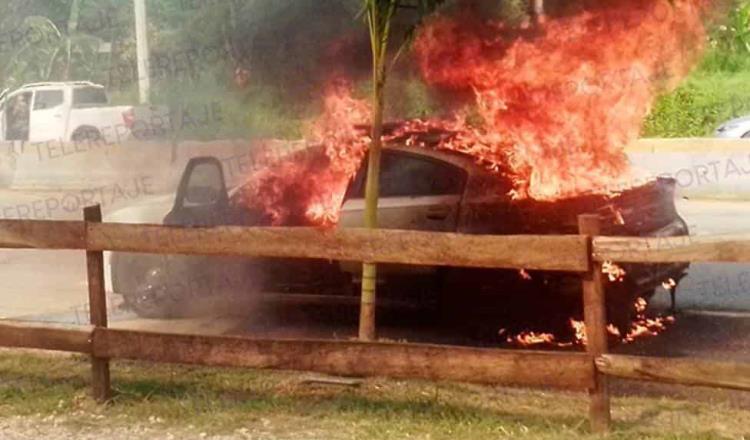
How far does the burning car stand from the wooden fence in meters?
1.74

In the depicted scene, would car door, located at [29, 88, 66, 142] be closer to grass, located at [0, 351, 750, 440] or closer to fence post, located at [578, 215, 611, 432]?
grass, located at [0, 351, 750, 440]

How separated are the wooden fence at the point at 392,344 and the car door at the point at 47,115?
61.7 ft

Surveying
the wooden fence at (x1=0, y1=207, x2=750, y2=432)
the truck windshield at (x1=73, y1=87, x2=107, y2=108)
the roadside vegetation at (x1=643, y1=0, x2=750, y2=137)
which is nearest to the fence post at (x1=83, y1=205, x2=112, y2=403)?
the wooden fence at (x1=0, y1=207, x2=750, y2=432)

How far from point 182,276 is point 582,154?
3300mm

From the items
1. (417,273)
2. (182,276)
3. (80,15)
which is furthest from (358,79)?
(80,15)

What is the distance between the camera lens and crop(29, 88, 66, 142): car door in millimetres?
24562

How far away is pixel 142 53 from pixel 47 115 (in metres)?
7.58

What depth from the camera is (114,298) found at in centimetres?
1028

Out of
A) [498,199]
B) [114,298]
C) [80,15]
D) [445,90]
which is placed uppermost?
[80,15]

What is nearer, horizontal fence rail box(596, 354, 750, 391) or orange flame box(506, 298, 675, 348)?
horizontal fence rail box(596, 354, 750, 391)

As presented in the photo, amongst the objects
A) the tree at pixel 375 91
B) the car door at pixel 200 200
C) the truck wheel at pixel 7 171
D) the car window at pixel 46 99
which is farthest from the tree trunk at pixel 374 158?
the car window at pixel 46 99

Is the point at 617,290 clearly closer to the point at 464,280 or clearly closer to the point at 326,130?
the point at 464,280

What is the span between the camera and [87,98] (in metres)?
24.7

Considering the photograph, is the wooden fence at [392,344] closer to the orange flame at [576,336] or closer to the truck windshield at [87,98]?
the orange flame at [576,336]
